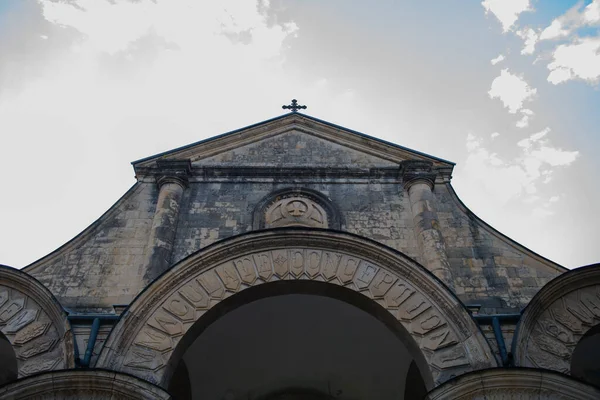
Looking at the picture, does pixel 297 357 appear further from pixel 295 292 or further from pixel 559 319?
pixel 559 319

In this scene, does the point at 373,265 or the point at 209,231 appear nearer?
the point at 373,265

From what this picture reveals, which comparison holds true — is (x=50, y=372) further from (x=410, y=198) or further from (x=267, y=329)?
(x=410, y=198)

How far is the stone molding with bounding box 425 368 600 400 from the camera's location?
679 cm

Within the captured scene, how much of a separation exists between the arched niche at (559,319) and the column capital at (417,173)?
3.23 m

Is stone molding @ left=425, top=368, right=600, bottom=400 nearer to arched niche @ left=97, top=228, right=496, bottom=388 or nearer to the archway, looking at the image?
arched niche @ left=97, top=228, right=496, bottom=388

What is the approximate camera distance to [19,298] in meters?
8.16

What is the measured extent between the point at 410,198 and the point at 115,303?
18.5 ft

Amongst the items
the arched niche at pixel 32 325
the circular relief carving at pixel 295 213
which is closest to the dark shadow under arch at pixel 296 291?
the arched niche at pixel 32 325

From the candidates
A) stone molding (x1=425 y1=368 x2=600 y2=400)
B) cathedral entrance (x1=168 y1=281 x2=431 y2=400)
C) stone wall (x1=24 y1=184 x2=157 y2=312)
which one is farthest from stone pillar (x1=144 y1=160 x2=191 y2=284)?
stone molding (x1=425 y1=368 x2=600 y2=400)

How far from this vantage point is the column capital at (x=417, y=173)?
1046cm

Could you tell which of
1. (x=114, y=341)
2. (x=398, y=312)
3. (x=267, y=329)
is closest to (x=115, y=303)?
(x=114, y=341)

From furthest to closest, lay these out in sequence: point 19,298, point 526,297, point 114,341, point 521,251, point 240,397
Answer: point 240,397, point 521,251, point 526,297, point 19,298, point 114,341

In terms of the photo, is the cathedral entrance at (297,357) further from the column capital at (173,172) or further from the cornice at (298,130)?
the cornice at (298,130)

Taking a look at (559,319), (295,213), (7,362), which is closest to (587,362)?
(559,319)
